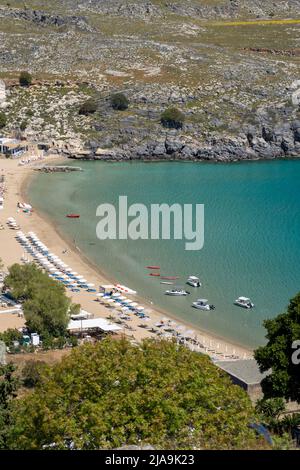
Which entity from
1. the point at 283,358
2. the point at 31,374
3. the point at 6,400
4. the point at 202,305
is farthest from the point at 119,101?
the point at 6,400

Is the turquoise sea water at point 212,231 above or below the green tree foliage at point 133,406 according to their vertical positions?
below

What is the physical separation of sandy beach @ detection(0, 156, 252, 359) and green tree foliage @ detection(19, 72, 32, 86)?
73.8 ft

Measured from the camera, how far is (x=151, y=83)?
110 meters

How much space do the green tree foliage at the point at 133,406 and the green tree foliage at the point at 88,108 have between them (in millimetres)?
85250

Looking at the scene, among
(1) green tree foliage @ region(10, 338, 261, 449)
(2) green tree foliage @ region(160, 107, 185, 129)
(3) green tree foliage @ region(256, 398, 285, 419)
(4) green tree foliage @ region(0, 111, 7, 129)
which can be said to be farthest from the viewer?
(2) green tree foliage @ region(160, 107, 185, 129)

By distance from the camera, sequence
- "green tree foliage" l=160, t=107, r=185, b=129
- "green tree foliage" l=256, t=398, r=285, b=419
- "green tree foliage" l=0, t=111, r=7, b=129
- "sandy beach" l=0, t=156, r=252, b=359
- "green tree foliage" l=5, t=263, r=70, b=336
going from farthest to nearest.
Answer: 1. "green tree foliage" l=160, t=107, r=185, b=129
2. "green tree foliage" l=0, t=111, r=7, b=129
3. "sandy beach" l=0, t=156, r=252, b=359
4. "green tree foliage" l=5, t=263, r=70, b=336
5. "green tree foliage" l=256, t=398, r=285, b=419

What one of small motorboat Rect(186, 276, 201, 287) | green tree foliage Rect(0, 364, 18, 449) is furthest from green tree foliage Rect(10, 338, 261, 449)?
small motorboat Rect(186, 276, 201, 287)

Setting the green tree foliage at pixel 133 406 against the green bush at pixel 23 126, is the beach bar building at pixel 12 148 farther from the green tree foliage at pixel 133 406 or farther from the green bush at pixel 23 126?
the green tree foliage at pixel 133 406

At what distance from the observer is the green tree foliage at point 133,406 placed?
17.9 metres

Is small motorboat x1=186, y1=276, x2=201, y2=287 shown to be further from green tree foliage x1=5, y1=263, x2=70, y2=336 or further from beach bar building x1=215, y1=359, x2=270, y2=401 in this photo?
beach bar building x1=215, y1=359, x2=270, y2=401

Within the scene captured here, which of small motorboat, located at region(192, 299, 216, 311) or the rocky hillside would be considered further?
the rocky hillside

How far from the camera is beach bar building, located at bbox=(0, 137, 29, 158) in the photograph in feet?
311

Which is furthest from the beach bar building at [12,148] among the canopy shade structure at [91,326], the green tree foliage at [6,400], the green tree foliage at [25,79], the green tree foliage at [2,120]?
the green tree foliage at [6,400]

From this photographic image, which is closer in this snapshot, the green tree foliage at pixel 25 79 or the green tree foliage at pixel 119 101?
the green tree foliage at pixel 119 101
